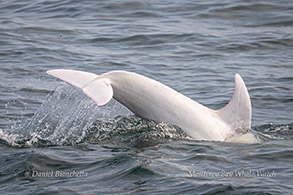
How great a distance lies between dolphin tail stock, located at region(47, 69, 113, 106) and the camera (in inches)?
309

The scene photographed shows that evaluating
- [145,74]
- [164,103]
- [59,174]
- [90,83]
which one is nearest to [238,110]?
[164,103]

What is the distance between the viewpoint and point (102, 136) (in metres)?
9.84

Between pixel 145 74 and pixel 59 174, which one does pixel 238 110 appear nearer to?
pixel 59 174

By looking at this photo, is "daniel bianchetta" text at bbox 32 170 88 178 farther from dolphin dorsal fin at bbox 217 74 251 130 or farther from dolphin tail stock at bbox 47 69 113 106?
dolphin dorsal fin at bbox 217 74 251 130

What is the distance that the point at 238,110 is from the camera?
379 inches

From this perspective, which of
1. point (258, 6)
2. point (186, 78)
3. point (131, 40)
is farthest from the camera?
point (258, 6)

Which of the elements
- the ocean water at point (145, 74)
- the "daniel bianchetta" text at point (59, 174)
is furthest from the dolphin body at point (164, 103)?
the "daniel bianchetta" text at point (59, 174)

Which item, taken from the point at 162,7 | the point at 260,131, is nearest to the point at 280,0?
the point at 162,7

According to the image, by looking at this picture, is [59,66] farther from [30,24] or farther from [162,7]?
[162,7]

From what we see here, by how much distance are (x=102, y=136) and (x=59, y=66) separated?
6916 mm

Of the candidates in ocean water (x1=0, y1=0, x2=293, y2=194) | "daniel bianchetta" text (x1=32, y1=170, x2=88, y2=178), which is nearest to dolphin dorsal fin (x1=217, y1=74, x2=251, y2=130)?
ocean water (x1=0, y1=0, x2=293, y2=194)

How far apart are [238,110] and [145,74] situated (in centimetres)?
616

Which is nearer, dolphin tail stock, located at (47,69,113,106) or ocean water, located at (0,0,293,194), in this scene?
ocean water, located at (0,0,293,194)

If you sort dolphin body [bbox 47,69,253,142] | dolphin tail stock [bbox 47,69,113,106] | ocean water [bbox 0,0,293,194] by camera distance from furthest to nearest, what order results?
dolphin body [bbox 47,69,253,142] < dolphin tail stock [bbox 47,69,113,106] < ocean water [bbox 0,0,293,194]
